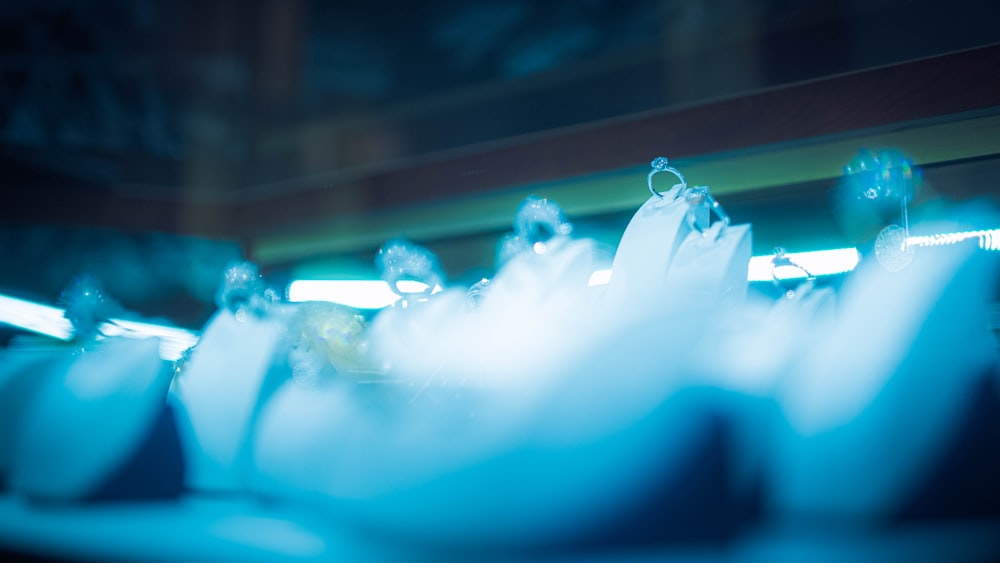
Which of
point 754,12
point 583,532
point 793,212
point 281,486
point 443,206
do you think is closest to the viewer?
point 583,532

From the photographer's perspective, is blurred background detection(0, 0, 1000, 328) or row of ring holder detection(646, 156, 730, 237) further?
blurred background detection(0, 0, 1000, 328)

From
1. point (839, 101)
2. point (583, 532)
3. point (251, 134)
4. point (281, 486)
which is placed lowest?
point (583, 532)

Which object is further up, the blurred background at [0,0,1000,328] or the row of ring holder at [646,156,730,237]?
the blurred background at [0,0,1000,328]

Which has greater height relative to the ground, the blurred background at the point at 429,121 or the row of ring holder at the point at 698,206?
the blurred background at the point at 429,121

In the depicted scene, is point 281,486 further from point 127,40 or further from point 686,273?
point 127,40

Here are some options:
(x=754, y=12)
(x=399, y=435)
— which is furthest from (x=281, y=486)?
(x=754, y=12)

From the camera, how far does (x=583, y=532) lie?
63 centimetres

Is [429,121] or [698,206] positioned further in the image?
[429,121]

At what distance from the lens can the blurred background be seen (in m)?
2.46

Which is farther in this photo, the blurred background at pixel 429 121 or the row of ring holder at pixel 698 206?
the blurred background at pixel 429 121

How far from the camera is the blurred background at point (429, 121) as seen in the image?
8.05 ft

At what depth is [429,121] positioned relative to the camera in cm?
393

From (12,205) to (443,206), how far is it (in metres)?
2.50

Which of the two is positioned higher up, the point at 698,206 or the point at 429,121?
the point at 429,121
